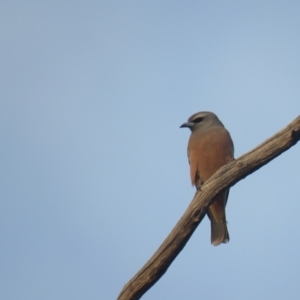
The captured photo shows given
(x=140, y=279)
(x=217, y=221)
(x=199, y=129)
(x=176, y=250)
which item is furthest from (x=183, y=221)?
(x=199, y=129)

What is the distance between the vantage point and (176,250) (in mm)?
6523

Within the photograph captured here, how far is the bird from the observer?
348 inches

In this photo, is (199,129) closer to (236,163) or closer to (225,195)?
(225,195)

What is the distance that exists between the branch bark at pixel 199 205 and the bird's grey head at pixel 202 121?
2.99 metres

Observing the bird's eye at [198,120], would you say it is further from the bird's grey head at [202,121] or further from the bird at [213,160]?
the bird at [213,160]

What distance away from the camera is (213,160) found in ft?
29.4

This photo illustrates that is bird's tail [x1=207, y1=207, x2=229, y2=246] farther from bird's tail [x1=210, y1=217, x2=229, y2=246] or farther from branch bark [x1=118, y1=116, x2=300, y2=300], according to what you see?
branch bark [x1=118, y1=116, x2=300, y2=300]

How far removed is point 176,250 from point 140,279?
499 millimetres

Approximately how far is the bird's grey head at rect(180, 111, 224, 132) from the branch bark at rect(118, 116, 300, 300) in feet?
9.81

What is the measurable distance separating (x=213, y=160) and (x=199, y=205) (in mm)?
2294

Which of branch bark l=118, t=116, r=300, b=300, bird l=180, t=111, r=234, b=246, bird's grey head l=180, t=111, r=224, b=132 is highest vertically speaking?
bird's grey head l=180, t=111, r=224, b=132

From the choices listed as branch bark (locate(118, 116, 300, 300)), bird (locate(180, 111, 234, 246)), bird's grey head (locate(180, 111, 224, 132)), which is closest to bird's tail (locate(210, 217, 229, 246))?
bird (locate(180, 111, 234, 246))

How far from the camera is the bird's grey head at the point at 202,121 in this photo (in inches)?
386

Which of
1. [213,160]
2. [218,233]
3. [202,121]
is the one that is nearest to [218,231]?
[218,233]
